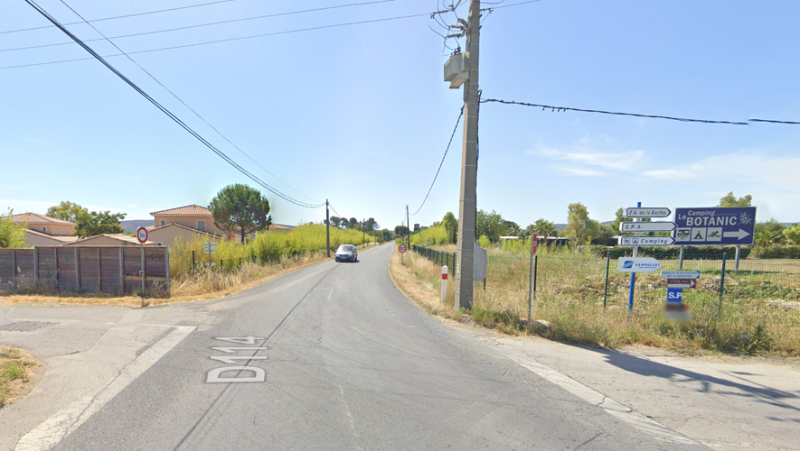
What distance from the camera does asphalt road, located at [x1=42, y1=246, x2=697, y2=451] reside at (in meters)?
3.30

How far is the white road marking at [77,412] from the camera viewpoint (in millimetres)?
3246

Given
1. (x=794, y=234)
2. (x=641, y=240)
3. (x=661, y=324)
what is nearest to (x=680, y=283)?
(x=661, y=324)

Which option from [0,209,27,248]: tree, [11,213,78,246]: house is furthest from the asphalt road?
[11,213,78,246]: house

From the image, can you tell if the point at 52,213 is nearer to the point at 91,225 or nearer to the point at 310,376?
the point at 91,225

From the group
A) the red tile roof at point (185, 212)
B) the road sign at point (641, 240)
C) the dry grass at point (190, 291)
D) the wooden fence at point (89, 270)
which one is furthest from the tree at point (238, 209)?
the road sign at point (641, 240)

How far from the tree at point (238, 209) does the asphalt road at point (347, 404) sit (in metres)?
37.7

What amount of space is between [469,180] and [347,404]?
6707mm

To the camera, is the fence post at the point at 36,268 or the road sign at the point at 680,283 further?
the fence post at the point at 36,268

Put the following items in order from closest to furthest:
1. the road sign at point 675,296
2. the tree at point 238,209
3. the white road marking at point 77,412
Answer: the white road marking at point 77,412
the road sign at point 675,296
the tree at point 238,209

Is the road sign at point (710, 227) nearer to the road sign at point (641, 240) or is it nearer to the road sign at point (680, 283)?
the road sign at point (641, 240)

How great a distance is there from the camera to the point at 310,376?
193 inches

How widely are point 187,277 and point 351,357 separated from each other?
12.1 metres

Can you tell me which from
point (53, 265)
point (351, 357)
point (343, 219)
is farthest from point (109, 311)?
point (343, 219)

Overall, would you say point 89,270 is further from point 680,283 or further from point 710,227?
point 710,227
